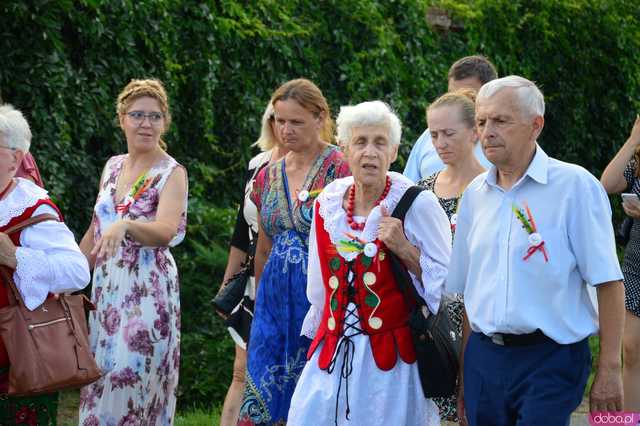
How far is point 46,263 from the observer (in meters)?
5.32

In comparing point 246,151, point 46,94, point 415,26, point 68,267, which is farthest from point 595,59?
point 68,267

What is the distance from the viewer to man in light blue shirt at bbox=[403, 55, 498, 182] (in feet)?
23.6

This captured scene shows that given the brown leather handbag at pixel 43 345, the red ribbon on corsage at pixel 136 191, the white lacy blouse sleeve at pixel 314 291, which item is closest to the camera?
the brown leather handbag at pixel 43 345

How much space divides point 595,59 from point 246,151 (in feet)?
19.8

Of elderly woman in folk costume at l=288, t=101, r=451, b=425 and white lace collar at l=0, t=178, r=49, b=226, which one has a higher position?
white lace collar at l=0, t=178, r=49, b=226

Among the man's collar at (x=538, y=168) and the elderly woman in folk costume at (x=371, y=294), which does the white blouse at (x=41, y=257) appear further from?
the man's collar at (x=538, y=168)

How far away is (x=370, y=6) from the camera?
11.1 m

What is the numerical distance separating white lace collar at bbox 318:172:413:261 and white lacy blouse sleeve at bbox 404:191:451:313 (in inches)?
4.9

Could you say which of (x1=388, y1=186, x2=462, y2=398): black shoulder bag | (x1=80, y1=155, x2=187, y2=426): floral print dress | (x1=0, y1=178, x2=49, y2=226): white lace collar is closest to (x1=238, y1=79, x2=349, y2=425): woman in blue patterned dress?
(x1=80, y1=155, x2=187, y2=426): floral print dress

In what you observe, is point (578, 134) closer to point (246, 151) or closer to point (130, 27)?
point (246, 151)

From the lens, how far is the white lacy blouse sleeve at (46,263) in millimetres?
5277

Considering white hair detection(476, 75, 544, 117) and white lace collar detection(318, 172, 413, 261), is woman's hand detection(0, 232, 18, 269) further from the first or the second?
white hair detection(476, 75, 544, 117)

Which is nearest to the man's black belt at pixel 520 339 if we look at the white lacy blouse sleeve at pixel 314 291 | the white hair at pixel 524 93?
the white hair at pixel 524 93

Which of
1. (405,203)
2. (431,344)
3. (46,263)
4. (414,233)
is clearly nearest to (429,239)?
(414,233)
